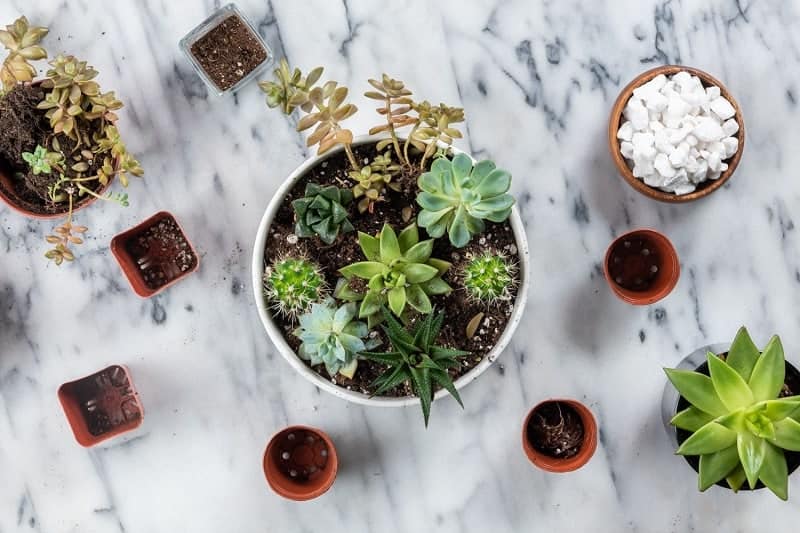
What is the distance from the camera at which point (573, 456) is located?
140cm

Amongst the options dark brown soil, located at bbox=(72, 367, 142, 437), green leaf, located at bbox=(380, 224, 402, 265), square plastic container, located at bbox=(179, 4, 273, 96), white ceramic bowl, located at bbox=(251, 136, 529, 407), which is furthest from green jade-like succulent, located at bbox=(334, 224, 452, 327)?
dark brown soil, located at bbox=(72, 367, 142, 437)

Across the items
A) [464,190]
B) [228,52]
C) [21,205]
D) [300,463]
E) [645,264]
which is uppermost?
[228,52]

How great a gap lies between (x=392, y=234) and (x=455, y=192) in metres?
0.10

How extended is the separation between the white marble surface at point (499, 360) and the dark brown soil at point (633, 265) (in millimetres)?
41

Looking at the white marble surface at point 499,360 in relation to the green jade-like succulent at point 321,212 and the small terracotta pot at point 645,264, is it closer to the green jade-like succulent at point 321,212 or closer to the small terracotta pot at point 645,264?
the small terracotta pot at point 645,264

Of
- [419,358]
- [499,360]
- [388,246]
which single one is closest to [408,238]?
[388,246]

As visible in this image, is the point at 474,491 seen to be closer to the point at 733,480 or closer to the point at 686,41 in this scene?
the point at 733,480

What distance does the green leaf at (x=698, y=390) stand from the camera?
125 cm

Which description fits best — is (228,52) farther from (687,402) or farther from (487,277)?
(687,402)

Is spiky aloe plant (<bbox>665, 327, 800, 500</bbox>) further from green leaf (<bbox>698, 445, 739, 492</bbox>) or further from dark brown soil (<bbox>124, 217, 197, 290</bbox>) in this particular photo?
dark brown soil (<bbox>124, 217, 197, 290</bbox>)

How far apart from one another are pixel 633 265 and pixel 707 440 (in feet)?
1.17

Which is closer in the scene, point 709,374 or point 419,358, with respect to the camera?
point 419,358

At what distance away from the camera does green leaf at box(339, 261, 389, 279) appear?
45.6 inches

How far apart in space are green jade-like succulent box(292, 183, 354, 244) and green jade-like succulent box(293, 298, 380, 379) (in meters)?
0.10
